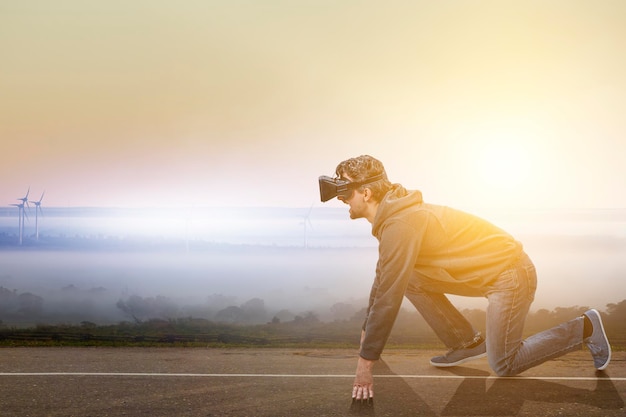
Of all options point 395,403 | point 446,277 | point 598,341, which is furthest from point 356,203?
point 598,341

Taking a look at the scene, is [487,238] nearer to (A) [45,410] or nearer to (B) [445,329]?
(B) [445,329]

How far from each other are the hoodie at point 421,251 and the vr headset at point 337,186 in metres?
0.22

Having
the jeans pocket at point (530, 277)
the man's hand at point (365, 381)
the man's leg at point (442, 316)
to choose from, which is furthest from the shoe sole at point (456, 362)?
the man's hand at point (365, 381)

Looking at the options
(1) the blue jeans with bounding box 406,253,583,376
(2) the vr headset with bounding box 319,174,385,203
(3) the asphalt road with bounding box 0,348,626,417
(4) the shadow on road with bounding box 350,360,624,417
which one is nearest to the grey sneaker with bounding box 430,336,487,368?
(3) the asphalt road with bounding box 0,348,626,417

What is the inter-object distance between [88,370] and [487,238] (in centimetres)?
394

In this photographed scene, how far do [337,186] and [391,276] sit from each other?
92 centimetres

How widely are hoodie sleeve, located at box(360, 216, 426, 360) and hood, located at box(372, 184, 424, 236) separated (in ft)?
0.36

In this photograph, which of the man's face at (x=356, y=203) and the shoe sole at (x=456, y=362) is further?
the shoe sole at (x=456, y=362)

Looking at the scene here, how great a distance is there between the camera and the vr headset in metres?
5.20

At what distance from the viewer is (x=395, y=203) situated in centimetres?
496

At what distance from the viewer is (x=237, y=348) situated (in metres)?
8.13

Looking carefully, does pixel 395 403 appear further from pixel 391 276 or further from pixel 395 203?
pixel 395 203

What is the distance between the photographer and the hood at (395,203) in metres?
4.94

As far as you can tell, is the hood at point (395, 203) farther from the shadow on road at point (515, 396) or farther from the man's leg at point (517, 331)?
the shadow on road at point (515, 396)
